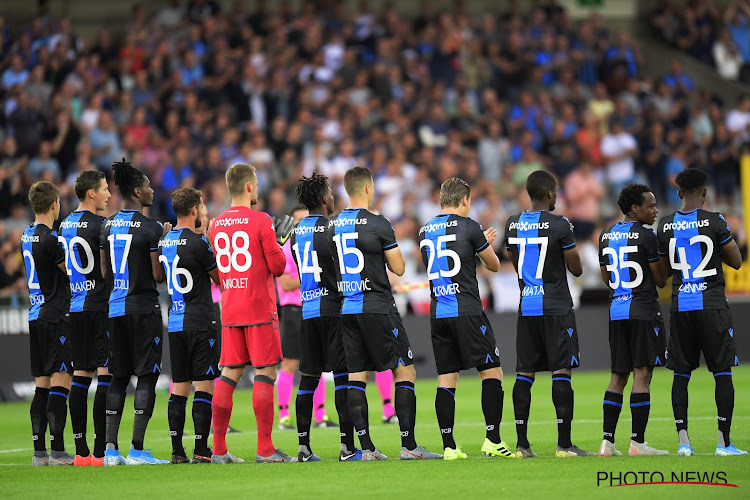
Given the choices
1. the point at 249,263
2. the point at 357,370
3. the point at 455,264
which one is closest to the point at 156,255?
the point at 249,263

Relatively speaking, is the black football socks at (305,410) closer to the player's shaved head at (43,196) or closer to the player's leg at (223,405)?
the player's leg at (223,405)

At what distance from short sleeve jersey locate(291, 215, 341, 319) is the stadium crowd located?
10612mm

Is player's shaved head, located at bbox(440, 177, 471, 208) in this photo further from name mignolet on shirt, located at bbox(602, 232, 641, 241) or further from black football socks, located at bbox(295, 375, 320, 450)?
black football socks, located at bbox(295, 375, 320, 450)

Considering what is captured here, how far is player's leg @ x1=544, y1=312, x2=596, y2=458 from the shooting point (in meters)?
10.8

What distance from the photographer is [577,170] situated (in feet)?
88.6

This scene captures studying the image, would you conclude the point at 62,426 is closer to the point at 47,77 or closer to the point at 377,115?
the point at 47,77

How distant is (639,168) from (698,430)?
16175mm

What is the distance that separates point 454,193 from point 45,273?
4358mm

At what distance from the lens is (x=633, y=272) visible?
436 inches

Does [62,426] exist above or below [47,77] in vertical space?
below

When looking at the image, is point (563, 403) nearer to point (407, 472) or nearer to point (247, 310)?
point (407, 472)

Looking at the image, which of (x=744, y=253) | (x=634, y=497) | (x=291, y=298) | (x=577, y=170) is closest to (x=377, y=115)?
(x=577, y=170)

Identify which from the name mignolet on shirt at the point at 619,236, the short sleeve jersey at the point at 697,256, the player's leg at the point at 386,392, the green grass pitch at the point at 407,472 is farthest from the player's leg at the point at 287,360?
the short sleeve jersey at the point at 697,256

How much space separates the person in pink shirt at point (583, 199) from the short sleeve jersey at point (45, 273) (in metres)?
15.9
